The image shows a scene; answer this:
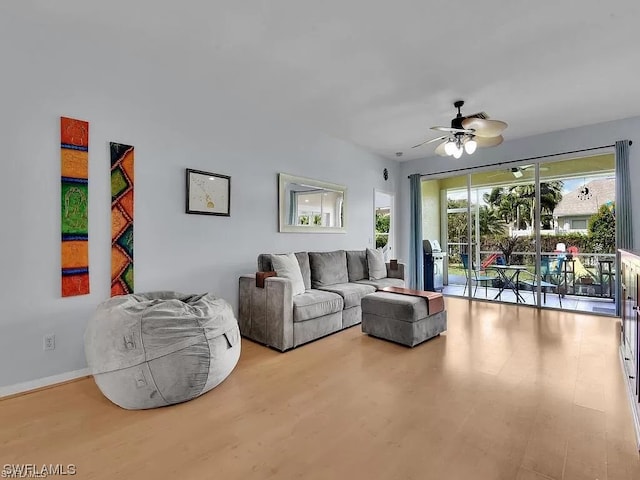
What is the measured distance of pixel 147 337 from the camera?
7.00ft

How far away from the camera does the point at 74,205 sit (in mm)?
2617

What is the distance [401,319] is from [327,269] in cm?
137

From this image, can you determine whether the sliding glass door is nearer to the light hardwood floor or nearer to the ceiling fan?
the ceiling fan

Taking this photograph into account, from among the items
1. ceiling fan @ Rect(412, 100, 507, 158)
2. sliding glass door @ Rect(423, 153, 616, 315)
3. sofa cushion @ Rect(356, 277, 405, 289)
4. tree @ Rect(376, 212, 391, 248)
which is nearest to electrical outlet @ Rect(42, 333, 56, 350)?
sofa cushion @ Rect(356, 277, 405, 289)

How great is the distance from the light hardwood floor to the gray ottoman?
30cm

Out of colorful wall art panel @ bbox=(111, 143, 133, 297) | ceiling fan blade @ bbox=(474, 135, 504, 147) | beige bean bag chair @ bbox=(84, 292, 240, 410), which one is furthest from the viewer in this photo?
ceiling fan blade @ bbox=(474, 135, 504, 147)

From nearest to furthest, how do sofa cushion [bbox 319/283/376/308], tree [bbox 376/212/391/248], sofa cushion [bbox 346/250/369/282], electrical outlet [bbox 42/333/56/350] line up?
1. electrical outlet [bbox 42/333/56/350]
2. sofa cushion [bbox 319/283/376/308]
3. sofa cushion [bbox 346/250/369/282]
4. tree [bbox 376/212/391/248]

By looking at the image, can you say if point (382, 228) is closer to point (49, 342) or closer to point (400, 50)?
point (400, 50)

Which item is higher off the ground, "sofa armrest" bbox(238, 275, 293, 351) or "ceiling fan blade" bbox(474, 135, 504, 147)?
"ceiling fan blade" bbox(474, 135, 504, 147)

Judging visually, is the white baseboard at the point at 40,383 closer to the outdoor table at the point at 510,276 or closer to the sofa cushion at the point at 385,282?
the sofa cushion at the point at 385,282

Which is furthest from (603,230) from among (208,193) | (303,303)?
(208,193)

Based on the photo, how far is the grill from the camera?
255 inches

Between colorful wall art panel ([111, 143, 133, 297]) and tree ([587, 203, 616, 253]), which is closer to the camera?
colorful wall art panel ([111, 143, 133, 297])

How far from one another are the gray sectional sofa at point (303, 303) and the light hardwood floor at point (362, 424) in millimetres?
356
